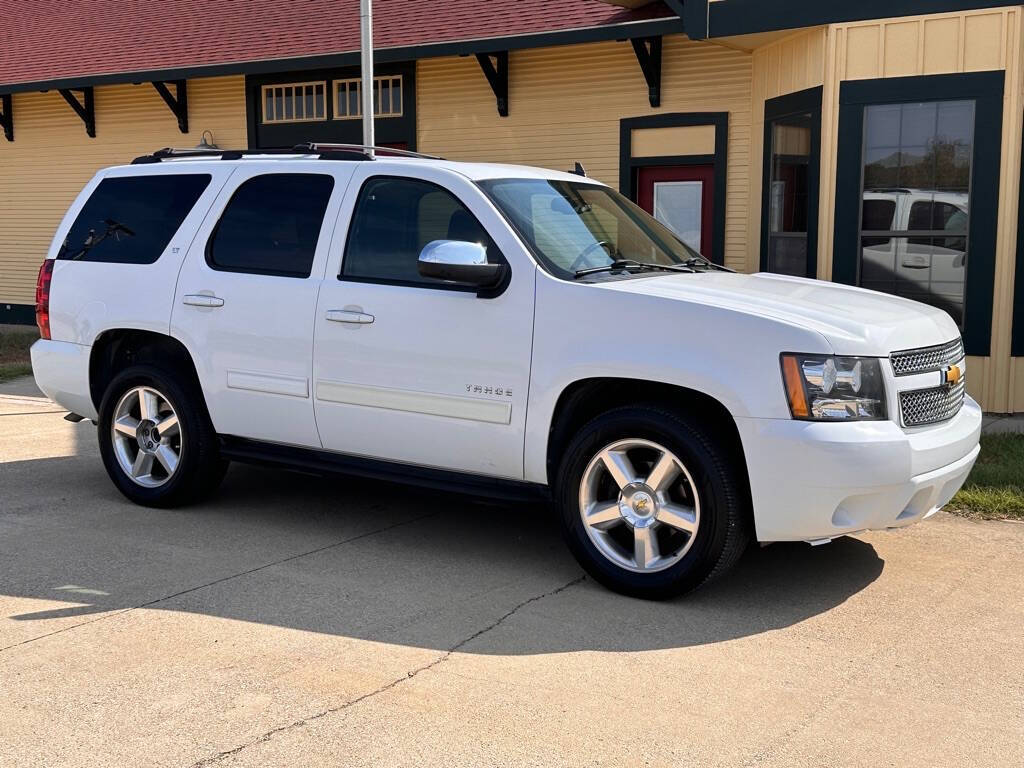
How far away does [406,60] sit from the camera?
1434 cm

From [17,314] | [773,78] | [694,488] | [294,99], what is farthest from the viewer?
[17,314]

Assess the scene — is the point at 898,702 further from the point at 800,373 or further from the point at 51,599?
the point at 51,599

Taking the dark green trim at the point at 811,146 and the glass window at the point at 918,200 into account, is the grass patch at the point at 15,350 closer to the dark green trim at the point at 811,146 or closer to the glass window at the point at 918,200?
the dark green trim at the point at 811,146

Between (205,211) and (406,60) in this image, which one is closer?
(205,211)

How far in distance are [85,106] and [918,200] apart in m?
13.1

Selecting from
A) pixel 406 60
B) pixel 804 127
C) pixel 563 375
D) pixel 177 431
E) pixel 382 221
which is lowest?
pixel 177 431

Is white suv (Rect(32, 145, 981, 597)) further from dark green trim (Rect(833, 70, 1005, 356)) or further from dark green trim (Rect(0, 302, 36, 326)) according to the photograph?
dark green trim (Rect(0, 302, 36, 326))

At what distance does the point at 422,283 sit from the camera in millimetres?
5672

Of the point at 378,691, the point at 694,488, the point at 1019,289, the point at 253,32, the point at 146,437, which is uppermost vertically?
the point at 253,32

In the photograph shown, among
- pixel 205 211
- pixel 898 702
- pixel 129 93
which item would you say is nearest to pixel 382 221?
pixel 205 211

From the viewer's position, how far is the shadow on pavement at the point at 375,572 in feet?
15.8

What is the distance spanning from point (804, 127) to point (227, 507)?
7.06 m

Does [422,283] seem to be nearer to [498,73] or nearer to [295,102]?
[498,73]

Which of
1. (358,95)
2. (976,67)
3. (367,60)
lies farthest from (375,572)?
(358,95)
